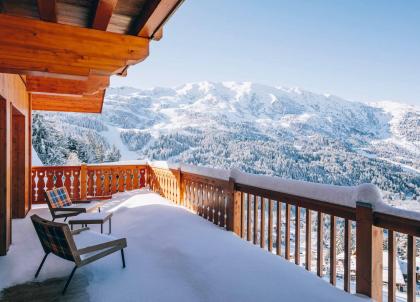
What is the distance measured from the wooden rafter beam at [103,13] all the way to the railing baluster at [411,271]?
2900mm

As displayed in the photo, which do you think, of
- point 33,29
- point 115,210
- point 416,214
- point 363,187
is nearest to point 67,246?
point 33,29

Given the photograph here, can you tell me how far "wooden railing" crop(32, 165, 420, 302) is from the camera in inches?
96.7

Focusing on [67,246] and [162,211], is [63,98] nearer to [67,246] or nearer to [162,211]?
[162,211]

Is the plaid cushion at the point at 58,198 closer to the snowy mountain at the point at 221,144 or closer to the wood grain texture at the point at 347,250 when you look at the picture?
the wood grain texture at the point at 347,250

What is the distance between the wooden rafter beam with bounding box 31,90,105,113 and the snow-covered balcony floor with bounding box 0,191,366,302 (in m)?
4.16

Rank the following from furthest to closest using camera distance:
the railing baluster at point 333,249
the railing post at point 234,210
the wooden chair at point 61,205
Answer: the wooden chair at point 61,205 < the railing post at point 234,210 < the railing baluster at point 333,249

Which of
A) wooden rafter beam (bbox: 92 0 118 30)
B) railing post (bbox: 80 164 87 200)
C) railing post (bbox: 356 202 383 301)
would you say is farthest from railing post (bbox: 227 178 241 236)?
railing post (bbox: 80 164 87 200)

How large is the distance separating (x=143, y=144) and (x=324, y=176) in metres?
30.0

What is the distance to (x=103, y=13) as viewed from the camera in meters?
2.53

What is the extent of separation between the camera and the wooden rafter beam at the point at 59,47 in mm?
2734

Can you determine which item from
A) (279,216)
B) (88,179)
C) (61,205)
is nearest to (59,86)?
(61,205)

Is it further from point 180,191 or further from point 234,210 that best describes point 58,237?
point 180,191

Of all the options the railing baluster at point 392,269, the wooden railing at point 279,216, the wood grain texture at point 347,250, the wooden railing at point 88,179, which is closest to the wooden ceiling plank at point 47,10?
the wooden railing at point 279,216

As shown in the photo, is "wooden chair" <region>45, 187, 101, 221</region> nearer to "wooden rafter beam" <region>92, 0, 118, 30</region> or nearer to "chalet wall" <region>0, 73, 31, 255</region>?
"chalet wall" <region>0, 73, 31, 255</region>
